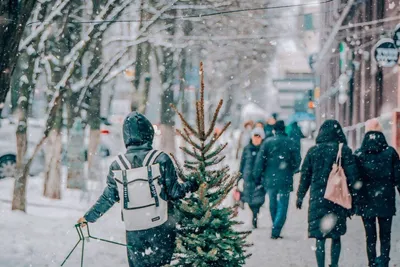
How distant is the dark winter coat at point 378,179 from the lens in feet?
24.9

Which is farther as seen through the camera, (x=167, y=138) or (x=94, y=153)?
(x=167, y=138)

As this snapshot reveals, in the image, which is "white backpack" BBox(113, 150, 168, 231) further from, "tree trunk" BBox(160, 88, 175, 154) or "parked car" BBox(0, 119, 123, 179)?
"tree trunk" BBox(160, 88, 175, 154)

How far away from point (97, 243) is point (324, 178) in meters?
3.85

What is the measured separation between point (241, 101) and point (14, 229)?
157ft


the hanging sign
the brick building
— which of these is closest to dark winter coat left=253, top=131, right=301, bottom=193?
the hanging sign

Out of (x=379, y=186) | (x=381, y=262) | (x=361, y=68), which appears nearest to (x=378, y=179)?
(x=379, y=186)

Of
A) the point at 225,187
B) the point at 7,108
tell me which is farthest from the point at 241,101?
the point at 225,187

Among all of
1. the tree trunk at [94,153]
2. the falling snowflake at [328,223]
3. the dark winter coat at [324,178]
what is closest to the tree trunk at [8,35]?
the dark winter coat at [324,178]

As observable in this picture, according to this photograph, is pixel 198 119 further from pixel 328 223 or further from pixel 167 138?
pixel 167 138

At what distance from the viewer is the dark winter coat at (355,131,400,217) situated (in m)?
7.58

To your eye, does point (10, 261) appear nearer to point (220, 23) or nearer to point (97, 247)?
point (97, 247)

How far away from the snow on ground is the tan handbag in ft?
5.19

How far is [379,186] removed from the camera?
7629mm

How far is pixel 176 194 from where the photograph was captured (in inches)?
212
